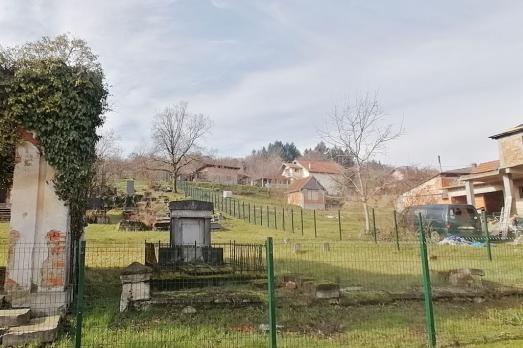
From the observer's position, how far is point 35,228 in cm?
851

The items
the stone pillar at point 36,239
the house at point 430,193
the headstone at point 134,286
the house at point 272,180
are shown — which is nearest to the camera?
the stone pillar at point 36,239

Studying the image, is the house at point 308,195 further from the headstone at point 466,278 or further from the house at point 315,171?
the headstone at point 466,278

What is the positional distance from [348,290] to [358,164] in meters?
20.5

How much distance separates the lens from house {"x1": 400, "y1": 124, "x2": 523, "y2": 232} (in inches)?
1008

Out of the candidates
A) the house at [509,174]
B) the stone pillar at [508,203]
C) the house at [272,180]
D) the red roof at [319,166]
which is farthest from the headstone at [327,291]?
the house at [272,180]

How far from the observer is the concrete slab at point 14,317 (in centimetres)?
723

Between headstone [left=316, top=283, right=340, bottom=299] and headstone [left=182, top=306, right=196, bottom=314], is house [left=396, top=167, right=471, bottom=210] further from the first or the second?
headstone [left=182, top=306, right=196, bottom=314]

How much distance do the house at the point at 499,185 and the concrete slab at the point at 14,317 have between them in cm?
2531

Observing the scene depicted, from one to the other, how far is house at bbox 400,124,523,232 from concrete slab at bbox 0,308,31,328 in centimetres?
2531

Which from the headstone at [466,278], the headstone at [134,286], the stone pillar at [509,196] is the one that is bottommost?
the headstone at [466,278]

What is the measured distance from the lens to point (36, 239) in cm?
848

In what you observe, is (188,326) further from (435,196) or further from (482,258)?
(435,196)

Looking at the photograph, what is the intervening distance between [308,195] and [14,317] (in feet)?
158

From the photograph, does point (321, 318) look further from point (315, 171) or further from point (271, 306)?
point (315, 171)
